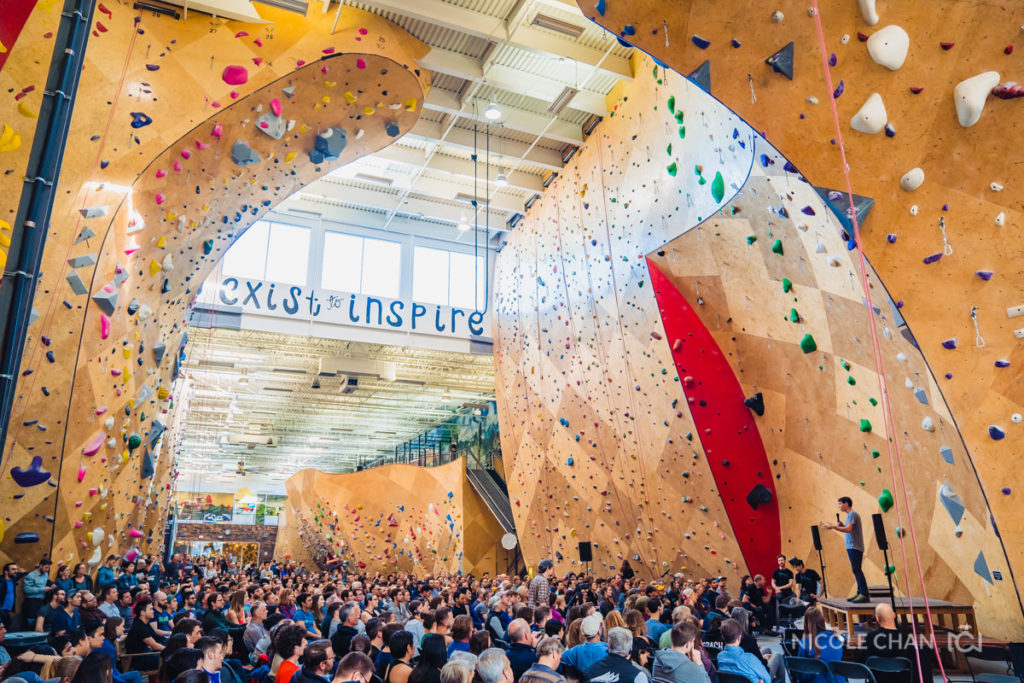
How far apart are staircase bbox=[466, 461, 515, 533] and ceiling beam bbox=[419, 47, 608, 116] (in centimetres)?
1067

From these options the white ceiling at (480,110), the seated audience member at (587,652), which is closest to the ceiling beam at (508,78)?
the white ceiling at (480,110)

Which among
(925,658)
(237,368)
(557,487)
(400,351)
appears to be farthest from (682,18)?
(237,368)

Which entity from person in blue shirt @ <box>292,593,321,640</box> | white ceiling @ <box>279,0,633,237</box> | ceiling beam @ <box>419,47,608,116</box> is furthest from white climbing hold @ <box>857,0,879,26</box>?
ceiling beam @ <box>419,47,608,116</box>

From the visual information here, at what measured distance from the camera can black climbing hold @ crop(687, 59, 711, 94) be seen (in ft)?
16.2

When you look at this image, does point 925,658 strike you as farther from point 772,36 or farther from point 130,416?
point 130,416

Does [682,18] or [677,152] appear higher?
[677,152]

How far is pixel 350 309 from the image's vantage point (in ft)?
50.2

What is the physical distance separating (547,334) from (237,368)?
31.6 feet

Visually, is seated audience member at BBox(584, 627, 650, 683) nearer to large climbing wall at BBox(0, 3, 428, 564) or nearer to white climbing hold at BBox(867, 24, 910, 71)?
white climbing hold at BBox(867, 24, 910, 71)

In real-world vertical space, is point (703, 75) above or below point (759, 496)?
above

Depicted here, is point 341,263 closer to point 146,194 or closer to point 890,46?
point 146,194

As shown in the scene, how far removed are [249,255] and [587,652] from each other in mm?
14411

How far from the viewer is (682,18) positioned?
499 centimetres

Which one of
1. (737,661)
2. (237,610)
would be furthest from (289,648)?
(237,610)
